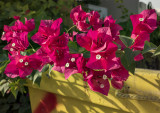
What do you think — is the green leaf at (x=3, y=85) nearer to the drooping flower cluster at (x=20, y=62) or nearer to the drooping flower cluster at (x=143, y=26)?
the drooping flower cluster at (x=20, y=62)

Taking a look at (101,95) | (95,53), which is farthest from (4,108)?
(95,53)

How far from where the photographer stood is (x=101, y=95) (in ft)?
2.83

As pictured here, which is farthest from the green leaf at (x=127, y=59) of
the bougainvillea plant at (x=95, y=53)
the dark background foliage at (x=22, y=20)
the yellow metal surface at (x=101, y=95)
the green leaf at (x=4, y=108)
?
the green leaf at (x=4, y=108)

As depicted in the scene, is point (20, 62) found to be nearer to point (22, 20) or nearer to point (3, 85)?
point (3, 85)

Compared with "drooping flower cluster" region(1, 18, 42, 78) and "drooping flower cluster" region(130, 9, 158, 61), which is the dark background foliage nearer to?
"drooping flower cluster" region(1, 18, 42, 78)

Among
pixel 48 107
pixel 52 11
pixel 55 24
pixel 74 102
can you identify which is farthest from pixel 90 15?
pixel 52 11

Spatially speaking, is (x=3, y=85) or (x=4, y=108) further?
(x=4, y=108)

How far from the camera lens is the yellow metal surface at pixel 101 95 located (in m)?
0.73

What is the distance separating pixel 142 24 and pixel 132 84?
291 mm

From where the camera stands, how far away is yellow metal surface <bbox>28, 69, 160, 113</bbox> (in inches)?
28.7

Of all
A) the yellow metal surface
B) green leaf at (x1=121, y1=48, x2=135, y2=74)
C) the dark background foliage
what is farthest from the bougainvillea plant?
the dark background foliage

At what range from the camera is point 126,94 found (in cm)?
78

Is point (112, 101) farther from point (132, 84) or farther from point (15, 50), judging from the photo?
point (15, 50)

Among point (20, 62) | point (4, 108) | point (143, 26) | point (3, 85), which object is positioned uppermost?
point (143, 26)
